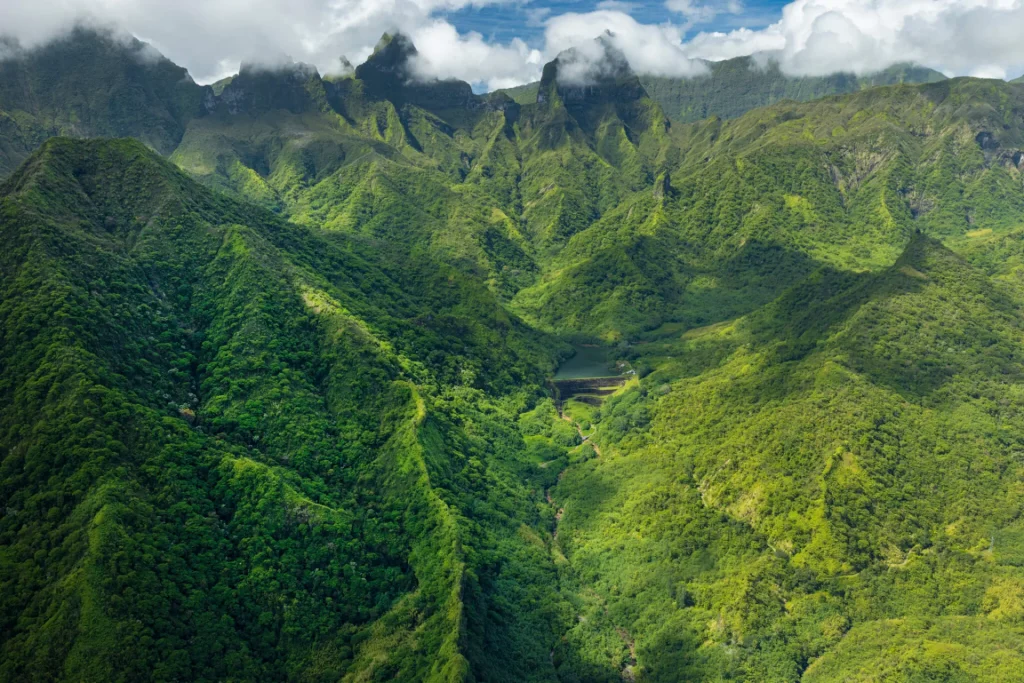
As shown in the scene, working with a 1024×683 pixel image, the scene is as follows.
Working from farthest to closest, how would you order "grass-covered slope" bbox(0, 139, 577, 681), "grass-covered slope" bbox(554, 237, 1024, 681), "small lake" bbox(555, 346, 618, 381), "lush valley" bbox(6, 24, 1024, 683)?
"small lake" bbox(555, 346, 618, 381), "grass-covered slope" bbox(554, 237, 1024, 681), "lush valley" bbox(6, 24, 1024, 683), "grass-covered slope" bbox(0, 139, 577, 681)

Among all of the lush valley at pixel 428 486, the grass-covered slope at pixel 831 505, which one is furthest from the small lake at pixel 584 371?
the grass-covered slope at pixel 831 505

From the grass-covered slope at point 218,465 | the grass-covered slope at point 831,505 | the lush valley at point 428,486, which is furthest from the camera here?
the grass-covered slope at point 831,505

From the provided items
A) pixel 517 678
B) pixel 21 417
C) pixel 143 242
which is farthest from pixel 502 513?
pixel 143 242

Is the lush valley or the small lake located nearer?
the lush valley

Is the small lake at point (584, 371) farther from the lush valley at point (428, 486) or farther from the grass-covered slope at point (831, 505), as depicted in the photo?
the grass-covered slope at point (831, 505)

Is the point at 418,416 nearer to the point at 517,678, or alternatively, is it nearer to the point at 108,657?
the point at 517,678

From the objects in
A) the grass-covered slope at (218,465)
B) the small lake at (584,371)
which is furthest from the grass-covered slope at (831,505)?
the small lake at (584,371)

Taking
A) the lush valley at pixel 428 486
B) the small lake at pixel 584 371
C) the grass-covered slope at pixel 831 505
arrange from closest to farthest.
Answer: the lush valley at pixel 428 486 < the grass-covered slope at pixel 831 505 < the small lake at pixel 584 371

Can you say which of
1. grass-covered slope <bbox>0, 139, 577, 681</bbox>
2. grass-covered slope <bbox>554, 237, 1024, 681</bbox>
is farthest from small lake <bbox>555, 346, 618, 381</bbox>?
grass-covered slope <bbox>0, 139, 577, 681</bbox>

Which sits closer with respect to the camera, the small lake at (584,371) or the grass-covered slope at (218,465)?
the grass-covered slope at (218,465)

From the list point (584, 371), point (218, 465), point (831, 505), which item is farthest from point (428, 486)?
point (584, 371)

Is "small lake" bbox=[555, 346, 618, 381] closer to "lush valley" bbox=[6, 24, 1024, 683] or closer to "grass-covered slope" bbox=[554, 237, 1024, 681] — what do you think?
"lush valley" bbox=[6, 24, 1024, 683]

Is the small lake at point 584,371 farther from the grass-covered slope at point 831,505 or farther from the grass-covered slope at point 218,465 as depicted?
the grass-covered slope at point 218,465
